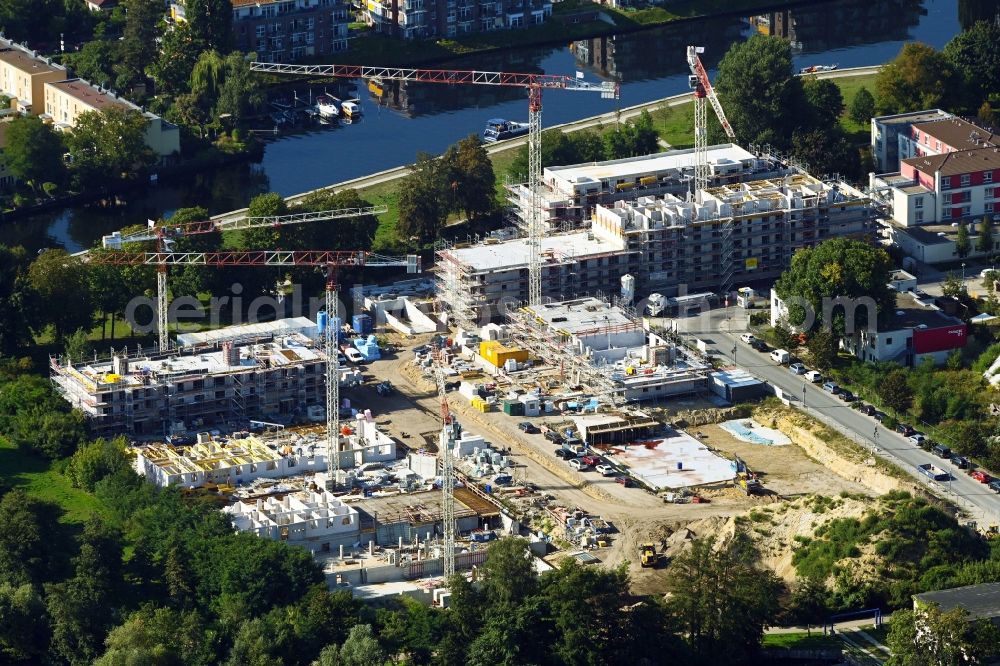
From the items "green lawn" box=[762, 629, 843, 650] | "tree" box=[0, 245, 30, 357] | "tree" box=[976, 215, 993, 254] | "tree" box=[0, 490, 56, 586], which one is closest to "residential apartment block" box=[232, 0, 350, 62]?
"tree" box=[0, 245, 30, 357]

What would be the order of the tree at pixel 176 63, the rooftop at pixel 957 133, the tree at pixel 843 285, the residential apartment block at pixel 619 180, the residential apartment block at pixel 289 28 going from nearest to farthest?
1. the tree at pixel 843 285
2. the residential apartment block at pixel 619 180
3. the rooftop at pixel 957 133
4. the tree at pixel 176 63
5. the residential apartment block at pixel 289 28

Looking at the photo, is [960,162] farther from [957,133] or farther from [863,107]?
[863,107]

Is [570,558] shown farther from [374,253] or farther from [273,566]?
[374,253]

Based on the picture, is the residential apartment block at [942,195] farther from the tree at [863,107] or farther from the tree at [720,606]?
the tree at [720,606]

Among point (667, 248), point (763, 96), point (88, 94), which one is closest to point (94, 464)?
point (667, 248)

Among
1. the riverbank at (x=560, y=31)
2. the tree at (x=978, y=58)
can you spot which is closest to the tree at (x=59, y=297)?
the riverbank at (x=560, y=31)

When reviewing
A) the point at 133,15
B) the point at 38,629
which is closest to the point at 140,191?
the point at 133,15
